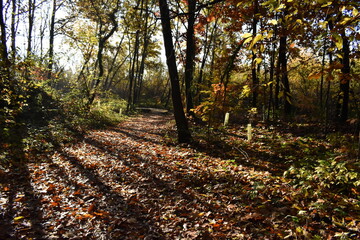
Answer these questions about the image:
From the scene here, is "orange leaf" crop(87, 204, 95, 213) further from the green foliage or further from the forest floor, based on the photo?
the green foliage

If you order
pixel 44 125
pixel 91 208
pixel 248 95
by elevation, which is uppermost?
pixel 248 95

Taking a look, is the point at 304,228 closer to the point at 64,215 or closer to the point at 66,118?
the point at 64,215

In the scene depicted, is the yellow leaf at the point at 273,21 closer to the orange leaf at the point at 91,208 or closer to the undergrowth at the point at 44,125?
the orange leaf at the point at 91,208

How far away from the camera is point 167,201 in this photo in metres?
4.20

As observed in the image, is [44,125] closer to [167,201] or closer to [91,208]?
[91,208]

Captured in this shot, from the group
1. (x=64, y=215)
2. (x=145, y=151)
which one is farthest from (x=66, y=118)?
(x=64, y=215)

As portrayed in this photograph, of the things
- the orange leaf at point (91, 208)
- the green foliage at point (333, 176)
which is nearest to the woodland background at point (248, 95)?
the green foliage at point (333, 176)

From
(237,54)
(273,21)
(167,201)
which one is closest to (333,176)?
(167,201)

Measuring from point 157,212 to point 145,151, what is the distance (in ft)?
12.2

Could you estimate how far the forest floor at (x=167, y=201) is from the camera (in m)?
3.22

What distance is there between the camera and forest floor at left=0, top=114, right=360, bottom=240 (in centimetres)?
322

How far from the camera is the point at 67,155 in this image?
22.9 ft

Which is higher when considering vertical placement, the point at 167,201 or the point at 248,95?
the point at 248,95

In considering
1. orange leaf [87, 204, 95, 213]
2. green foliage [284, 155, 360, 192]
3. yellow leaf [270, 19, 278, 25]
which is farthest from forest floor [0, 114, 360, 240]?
yellow leaf [270, 19, 278, 25]
